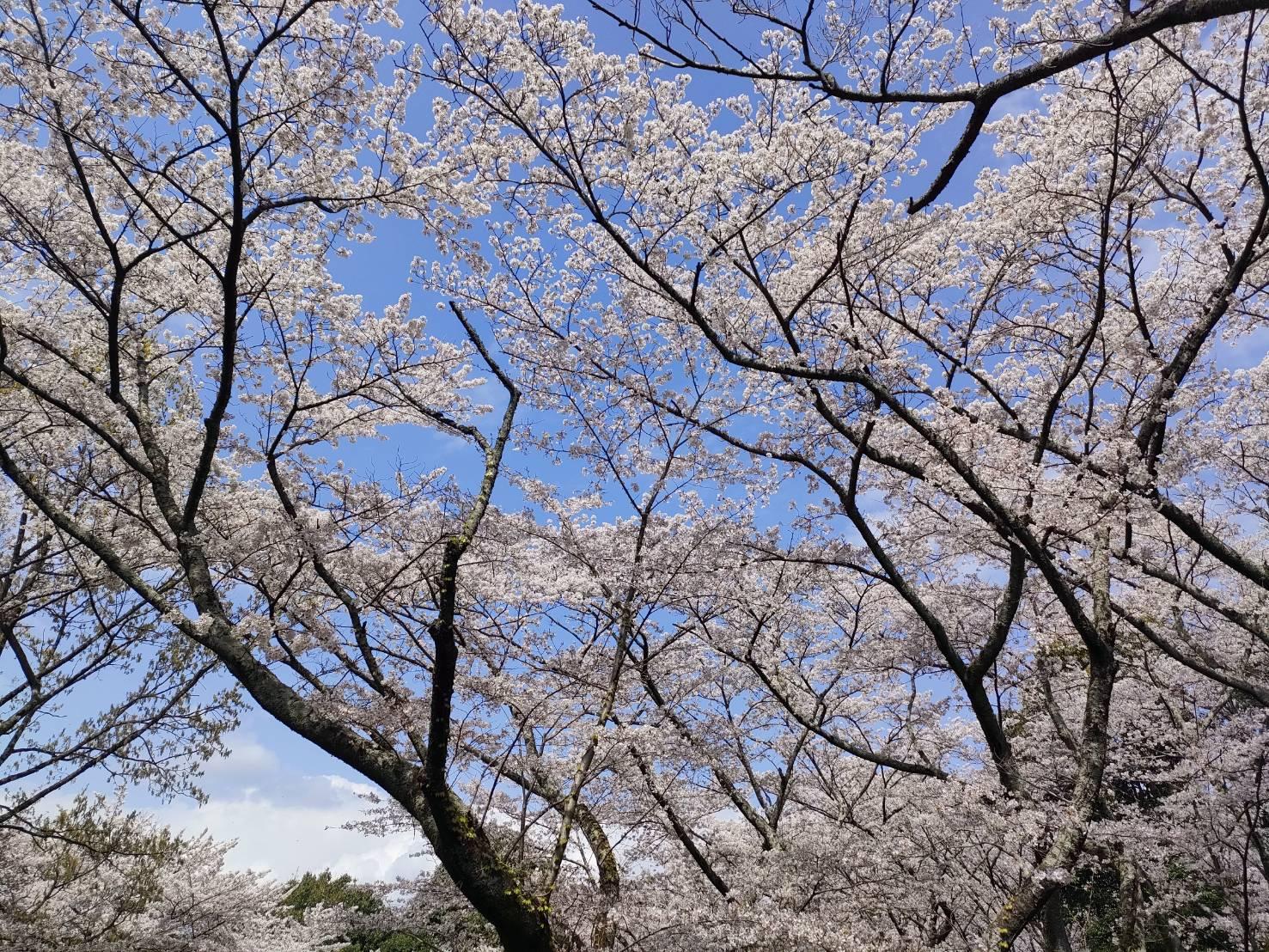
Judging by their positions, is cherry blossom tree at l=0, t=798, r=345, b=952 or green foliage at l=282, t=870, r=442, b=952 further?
green foliage at l=282, t=870, r=442, b=952

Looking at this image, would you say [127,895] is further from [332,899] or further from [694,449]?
[332,899]

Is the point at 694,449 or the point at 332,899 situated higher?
the point at 694,449

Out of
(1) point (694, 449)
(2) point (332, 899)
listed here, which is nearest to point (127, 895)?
(1) point (694, 449)

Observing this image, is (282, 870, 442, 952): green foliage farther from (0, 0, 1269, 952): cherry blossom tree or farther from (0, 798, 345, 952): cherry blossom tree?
(0, 0, 1269, 952): cherry blossom tree

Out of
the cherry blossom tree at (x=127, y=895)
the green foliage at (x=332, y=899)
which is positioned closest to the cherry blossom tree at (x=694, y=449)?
the cherry blossom tree at (x=127, y=895)

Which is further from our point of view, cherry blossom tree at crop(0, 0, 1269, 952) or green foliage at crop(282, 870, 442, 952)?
green foliage at crop(282, 870, 442, 952)

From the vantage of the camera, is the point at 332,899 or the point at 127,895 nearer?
the point at 127,895

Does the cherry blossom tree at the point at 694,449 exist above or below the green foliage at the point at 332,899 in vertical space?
above

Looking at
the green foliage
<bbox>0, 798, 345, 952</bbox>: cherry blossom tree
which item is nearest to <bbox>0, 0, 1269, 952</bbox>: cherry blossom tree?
<bbox>0, 798, 345, 952</bbox>: cherry blossom tree

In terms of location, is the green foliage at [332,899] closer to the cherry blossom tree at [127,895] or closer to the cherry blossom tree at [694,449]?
the cherry blossom tree at [127,895]

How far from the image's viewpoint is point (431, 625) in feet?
16.5

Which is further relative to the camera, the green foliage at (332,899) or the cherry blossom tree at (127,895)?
the green foliage at (332,899)

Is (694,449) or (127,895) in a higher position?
(694,449)

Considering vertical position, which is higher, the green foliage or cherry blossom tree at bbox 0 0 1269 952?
cherry blossom tree at bbox 0 0 1269 952
